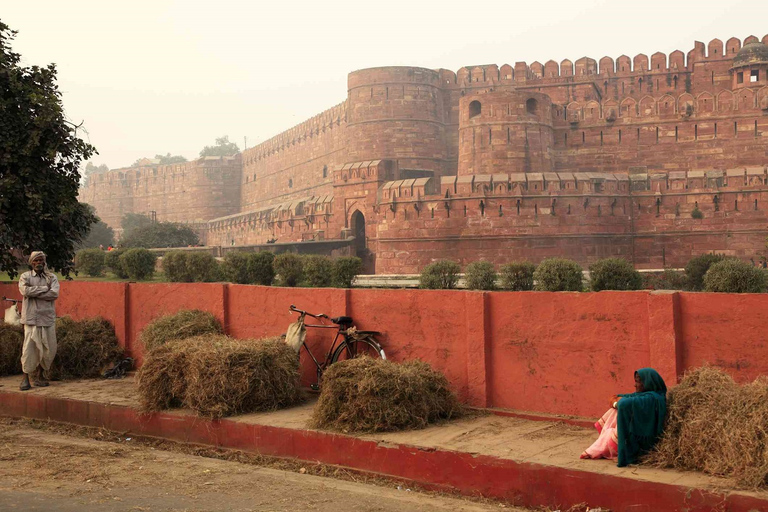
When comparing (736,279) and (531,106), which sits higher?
(531,106)

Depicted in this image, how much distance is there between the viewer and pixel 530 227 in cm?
2247

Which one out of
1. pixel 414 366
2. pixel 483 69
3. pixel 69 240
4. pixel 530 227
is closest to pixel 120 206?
pixel 483 69

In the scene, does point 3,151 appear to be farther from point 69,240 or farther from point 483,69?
point 483,69

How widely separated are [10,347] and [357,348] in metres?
4.29

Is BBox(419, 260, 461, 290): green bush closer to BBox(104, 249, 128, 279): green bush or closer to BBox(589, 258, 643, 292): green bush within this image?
BBox(589, 258, 643, 292): green bush

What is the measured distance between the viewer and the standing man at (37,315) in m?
7.49

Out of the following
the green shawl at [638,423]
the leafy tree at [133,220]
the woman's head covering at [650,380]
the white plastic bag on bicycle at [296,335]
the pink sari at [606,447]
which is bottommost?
the pink sari at [606,447]

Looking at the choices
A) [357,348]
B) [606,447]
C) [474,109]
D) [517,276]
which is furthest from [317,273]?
[606,447]

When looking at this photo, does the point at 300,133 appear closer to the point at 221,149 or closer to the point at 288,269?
the point at 288,269

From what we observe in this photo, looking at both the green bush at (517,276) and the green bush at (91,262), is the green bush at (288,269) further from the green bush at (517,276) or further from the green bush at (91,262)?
the green bush at (91,262)

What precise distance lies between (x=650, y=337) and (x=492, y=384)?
4.31ft

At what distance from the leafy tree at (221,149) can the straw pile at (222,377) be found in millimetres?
101559

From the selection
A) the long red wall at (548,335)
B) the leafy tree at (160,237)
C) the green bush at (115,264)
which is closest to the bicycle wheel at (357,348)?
the long red wall at (548,335)

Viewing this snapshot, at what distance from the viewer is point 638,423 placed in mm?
4570
